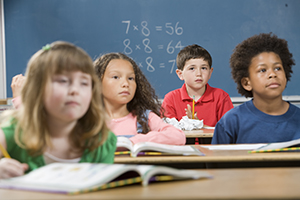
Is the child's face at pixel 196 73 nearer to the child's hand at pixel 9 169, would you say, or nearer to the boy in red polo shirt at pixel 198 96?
the boy in red polo shirt at pixel 198 96

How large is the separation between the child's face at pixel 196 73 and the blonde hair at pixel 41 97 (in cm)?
189

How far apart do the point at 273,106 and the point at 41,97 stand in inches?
50.6

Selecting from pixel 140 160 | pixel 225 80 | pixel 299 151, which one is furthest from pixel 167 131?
pixel 225 80

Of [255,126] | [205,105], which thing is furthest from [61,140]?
[205,105]

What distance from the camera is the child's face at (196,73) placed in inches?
112

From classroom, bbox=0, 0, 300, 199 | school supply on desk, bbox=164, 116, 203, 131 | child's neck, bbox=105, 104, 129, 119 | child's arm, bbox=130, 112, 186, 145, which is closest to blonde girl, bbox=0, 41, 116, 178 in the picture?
child's arm, bbox=130, 112, 186, 145

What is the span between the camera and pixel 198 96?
2.91 metres

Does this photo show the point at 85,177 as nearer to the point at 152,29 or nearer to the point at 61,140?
the point at 61,140

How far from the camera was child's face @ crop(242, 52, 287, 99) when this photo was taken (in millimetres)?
1725

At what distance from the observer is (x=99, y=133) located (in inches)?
42.3

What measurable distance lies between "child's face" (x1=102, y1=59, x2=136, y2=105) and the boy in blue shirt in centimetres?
55

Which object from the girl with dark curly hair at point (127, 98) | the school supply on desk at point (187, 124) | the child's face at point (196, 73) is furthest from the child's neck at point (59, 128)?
the child's face at point (196, 73)

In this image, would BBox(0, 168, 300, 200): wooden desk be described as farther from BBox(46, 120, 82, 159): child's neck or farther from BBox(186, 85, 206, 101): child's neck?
BBox(186, 85, 206, 101): child's neck

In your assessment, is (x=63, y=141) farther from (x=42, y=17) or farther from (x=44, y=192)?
(x=42, y=17)
